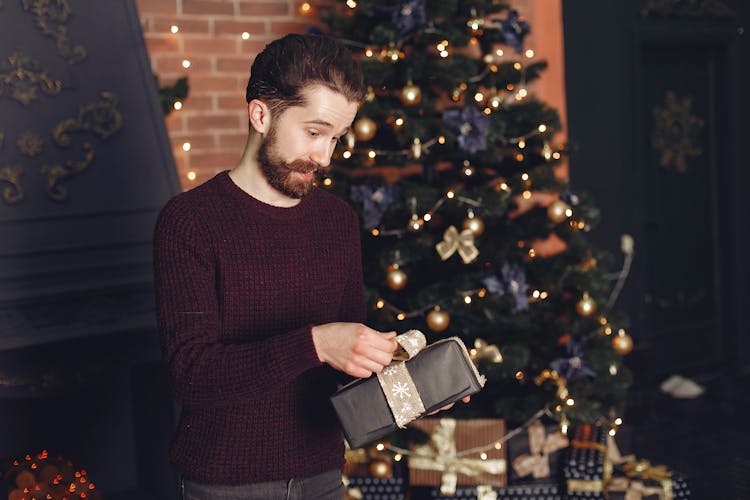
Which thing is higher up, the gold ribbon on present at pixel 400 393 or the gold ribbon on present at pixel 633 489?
the gold ribbon on present at pixel 400 393

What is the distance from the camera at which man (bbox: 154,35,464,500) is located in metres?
1.71

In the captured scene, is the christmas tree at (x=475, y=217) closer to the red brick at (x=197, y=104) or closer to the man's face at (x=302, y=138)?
the red brick at (x=197, y=104)

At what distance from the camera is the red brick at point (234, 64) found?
13.0 ft

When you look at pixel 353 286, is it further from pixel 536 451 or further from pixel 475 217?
pixel 536 451

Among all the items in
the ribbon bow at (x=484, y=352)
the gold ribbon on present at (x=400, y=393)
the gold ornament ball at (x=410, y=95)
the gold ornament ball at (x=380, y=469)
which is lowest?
the gold ornament ball at (x=380, y=469)

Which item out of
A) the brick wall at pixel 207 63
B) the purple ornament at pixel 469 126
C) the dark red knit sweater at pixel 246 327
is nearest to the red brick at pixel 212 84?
the brick wall at pixel 207 63

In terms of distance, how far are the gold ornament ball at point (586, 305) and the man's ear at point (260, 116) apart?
7.24ft

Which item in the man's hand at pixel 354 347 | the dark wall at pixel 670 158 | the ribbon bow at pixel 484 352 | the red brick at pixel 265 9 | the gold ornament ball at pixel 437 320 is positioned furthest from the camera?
the dark wall at pixel 670 158

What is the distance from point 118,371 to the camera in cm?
341

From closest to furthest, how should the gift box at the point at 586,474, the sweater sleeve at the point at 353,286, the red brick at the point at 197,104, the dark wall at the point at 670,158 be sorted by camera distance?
the sweater sleeve at the point at 353,286
the gift box at the point at 586,474
the red brick at the point at 197,104
the dark wall at the point at 670,158

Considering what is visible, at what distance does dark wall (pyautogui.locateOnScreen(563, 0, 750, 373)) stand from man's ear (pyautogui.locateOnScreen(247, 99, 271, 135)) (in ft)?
13.4

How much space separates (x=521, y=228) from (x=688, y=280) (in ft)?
10.2

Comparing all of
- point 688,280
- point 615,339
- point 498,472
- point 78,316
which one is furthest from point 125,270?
point 688,280

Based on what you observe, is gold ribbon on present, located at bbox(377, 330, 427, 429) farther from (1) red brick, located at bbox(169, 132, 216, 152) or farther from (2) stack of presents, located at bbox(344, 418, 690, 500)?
(1) red brick, located at bbox(169, 132, 216, 152)
